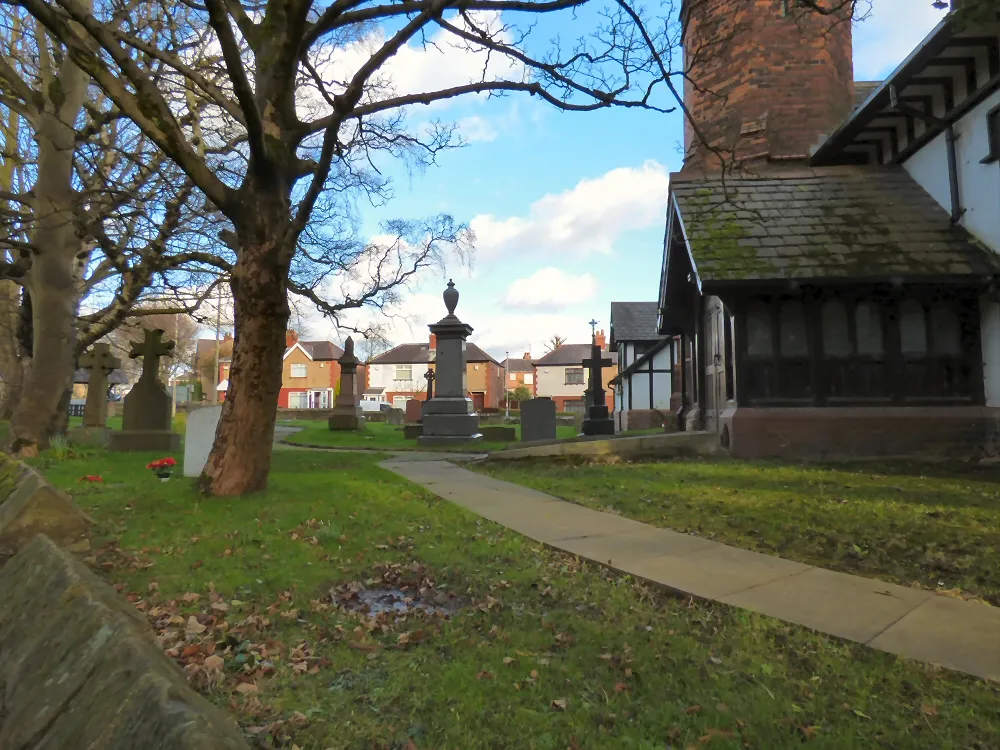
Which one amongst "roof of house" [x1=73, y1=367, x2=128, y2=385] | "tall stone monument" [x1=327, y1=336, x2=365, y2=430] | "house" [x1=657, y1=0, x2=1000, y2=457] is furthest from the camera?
"roof of house" [x1=73, y1=367, x2=128, y2=385]

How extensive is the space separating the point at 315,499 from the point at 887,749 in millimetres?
6237

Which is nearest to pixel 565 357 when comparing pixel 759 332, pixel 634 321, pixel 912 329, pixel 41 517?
pixel 634 321

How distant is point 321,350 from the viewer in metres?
79.5

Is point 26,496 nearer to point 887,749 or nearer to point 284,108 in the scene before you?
point 284,108

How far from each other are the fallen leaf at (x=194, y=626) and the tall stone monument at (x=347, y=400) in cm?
2189

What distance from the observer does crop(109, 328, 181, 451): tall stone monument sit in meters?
15.1

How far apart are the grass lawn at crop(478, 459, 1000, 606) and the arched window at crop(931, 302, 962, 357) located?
280 cm

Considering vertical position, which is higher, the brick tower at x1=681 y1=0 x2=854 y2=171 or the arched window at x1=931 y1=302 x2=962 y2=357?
the brick tower at x1=681 y1=0 x2=854 y2=171

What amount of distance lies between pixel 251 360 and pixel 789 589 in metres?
5.82

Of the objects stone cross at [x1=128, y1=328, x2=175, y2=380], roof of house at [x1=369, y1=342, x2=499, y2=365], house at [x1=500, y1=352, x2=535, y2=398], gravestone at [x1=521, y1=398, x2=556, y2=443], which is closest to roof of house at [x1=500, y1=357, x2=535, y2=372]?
house at [x1=500, y1=352, x2=535, y2=398]

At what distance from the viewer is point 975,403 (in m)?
12.2

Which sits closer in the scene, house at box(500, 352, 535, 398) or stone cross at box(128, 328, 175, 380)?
stone cross at box(128, 328, 175, 380)

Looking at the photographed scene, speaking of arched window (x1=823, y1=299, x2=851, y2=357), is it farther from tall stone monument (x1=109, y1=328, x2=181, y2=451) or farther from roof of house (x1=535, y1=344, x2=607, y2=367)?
roof of house (x1=535, y1=344, x2=607, y2=367)

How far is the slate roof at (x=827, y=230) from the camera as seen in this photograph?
11.7 meters
